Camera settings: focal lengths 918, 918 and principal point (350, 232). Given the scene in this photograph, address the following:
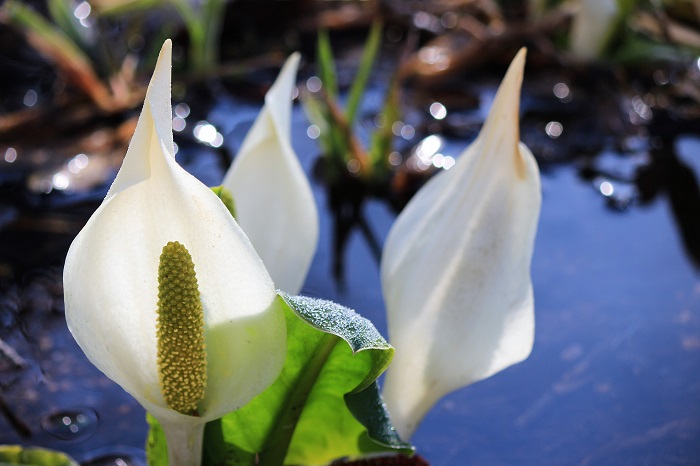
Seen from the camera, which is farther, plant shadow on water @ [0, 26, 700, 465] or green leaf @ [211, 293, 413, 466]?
plant shadow on water @ [0, 26, 700, 465]

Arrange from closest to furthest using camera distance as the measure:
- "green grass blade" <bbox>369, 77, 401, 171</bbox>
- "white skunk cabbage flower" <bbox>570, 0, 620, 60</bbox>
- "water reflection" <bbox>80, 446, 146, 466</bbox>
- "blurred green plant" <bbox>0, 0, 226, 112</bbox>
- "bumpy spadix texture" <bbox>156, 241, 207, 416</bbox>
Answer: "bumpy spadix texture" <bbox>156, 241, 207, 416</bbox>, "water reflection" <bbox>80, 446, 146, 466</bbox>, "green grass blade" <bbox>369, 77, 401, 171</bbox>, "blurred green plant" <bbox>0, 0, 226, 112</bbox>, "white skunk cabbage flower" <bbox>570, 0, 620, 60</bbox>

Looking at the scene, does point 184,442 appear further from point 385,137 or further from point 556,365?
point 385,137

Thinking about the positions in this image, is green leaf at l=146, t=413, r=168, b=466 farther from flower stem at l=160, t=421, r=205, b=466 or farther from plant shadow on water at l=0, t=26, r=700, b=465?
plant shadow on water at l=0, t=26, r=700, b=465

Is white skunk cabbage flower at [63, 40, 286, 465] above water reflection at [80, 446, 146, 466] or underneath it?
above

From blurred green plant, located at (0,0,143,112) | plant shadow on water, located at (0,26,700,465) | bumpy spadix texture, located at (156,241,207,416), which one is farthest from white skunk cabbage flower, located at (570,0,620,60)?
bumpy spadix texture, located at (156,241,207,416)

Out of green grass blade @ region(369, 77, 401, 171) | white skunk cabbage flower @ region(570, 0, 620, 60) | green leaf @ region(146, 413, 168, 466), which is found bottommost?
white skunk cabbage flower @ region(570, 0, 620, 60)

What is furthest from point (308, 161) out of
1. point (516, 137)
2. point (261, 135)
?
point (516, 137)

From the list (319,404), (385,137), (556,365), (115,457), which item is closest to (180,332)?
(319,404)

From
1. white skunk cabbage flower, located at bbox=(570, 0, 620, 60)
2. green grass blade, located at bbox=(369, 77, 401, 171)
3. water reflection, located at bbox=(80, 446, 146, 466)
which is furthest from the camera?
white skunk cabbage flower, located at bbox=(570, 0, 620, 60)
